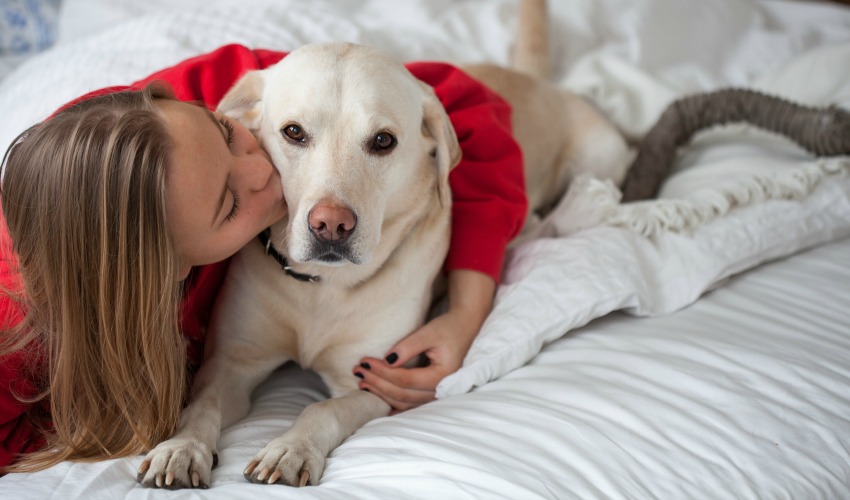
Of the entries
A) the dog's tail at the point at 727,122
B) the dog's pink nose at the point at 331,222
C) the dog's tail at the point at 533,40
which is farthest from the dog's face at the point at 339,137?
the dog's tail at the point at 533,40

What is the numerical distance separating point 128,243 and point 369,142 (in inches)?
20.8

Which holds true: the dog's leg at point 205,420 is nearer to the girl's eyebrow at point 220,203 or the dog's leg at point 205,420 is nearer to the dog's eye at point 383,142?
the girl's eyebrow at point 220,203

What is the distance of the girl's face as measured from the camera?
1460 millimetres

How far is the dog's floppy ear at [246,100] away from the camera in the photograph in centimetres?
175

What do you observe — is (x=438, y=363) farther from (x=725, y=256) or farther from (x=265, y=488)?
(x=725, y=256)

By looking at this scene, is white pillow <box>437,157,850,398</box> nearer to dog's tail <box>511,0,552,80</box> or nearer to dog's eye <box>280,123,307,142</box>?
dog's eye <box>280,123,307,142</box>

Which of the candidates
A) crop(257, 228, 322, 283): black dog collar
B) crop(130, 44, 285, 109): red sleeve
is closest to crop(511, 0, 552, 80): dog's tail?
crop(130, 44, 285, 109): red sleeve

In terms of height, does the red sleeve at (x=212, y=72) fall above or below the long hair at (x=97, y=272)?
above

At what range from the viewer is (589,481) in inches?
50.8

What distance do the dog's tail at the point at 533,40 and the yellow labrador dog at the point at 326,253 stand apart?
4.15 ft

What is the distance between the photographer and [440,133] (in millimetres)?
1766

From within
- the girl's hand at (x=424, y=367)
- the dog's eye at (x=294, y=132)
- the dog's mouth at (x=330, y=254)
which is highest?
the dog's eye at (x=294, y=132)

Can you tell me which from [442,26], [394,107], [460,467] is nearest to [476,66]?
[442,26]

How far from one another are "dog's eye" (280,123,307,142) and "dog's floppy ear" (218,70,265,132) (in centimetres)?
16
